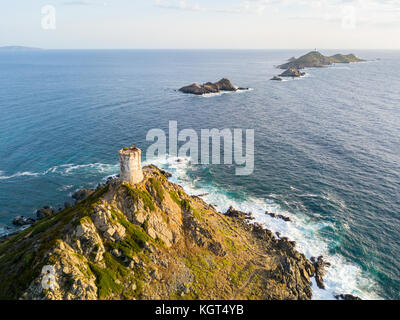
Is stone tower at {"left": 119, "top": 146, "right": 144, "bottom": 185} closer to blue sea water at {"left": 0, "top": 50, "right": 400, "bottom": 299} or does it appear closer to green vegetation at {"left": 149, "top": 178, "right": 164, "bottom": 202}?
green vegetation at {"left": 149, "top": 178, "right": 164, "bottom": 202}

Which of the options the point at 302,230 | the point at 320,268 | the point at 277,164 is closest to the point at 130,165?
the point at 320,268

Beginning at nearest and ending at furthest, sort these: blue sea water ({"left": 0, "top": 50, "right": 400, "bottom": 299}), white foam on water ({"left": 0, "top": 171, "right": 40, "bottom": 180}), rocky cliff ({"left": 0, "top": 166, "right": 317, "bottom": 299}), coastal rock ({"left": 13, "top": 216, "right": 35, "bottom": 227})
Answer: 1. rocky cliff ({"left": 0, "top": 166, "right": 317, "bottom": 299})
2. blue sea water ({"left": 0, "top": 50, "right": 400, "bottom": 299})
3. coastal rock ({"left": 13, "top": 216, "right": 35, "bottom": 227})
4. white foam on water ({"left": 0, "top": 171, "right": 40, "bottom": 180})

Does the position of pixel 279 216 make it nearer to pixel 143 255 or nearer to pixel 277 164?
pixel 277 164

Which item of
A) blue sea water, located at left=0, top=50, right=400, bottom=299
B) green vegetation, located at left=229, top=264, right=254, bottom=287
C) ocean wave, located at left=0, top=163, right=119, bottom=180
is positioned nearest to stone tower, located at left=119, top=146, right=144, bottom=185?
green vegetation, located at left=229, top=264, right=254, bottom=287

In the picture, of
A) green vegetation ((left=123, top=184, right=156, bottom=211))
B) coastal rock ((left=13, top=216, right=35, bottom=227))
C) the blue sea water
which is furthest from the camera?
coastal rock ((left=13, top=216, right=35, bottom=227))

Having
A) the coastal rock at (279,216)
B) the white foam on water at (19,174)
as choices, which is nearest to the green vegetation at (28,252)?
the coastal rock at (279,216)

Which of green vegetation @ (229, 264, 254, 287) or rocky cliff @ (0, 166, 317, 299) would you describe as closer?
rocky cliff @ (0, 166, 317, 299)

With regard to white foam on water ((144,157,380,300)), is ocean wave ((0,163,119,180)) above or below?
above
